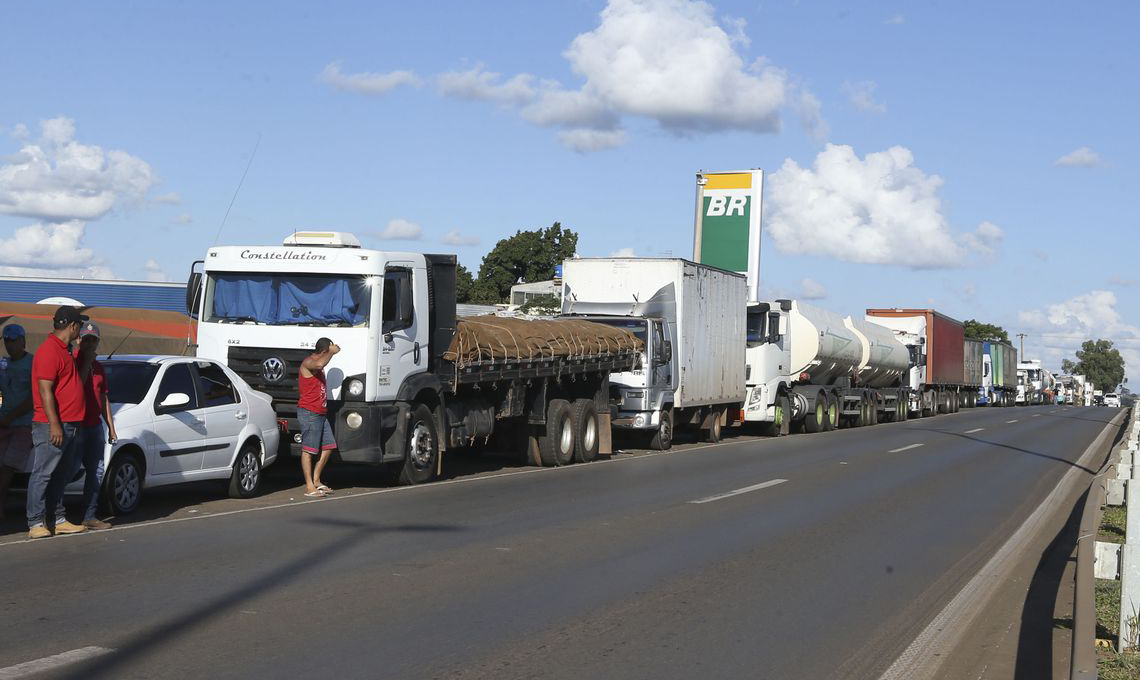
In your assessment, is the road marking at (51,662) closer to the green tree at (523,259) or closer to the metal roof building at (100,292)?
the metal roof building at (100,292)

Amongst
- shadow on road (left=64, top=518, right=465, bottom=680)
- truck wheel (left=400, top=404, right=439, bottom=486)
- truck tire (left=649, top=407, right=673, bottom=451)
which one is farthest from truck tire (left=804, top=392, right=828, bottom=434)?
shadow on road (left=64, top=518, right=465, bottom=680)

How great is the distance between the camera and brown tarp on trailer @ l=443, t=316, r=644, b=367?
1571cm

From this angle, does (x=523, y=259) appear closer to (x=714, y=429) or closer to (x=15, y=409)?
(x=714, y=429)

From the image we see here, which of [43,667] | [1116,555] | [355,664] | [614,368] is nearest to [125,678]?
[43,667]

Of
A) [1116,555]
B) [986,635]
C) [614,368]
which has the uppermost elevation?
[614,368]

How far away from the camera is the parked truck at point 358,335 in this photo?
13938 mm

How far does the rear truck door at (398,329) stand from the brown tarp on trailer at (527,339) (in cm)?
73

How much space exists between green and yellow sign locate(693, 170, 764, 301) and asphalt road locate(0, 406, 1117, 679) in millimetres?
28259

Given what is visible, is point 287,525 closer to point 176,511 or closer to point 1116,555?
point 176,511

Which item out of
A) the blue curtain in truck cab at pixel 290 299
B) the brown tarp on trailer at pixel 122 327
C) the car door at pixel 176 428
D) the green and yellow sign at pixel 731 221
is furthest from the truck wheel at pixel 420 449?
the green and yellow sign at pixel 731 221

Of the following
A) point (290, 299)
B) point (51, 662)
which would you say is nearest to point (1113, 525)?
point (290, 299)

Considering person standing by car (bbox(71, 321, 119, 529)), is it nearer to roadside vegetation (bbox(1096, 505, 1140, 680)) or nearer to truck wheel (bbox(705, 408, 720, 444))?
roadside vegetation (bbox(1096, 505, 1140, 680))

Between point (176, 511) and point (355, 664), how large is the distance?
6.54m

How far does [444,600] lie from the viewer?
7.58 m
